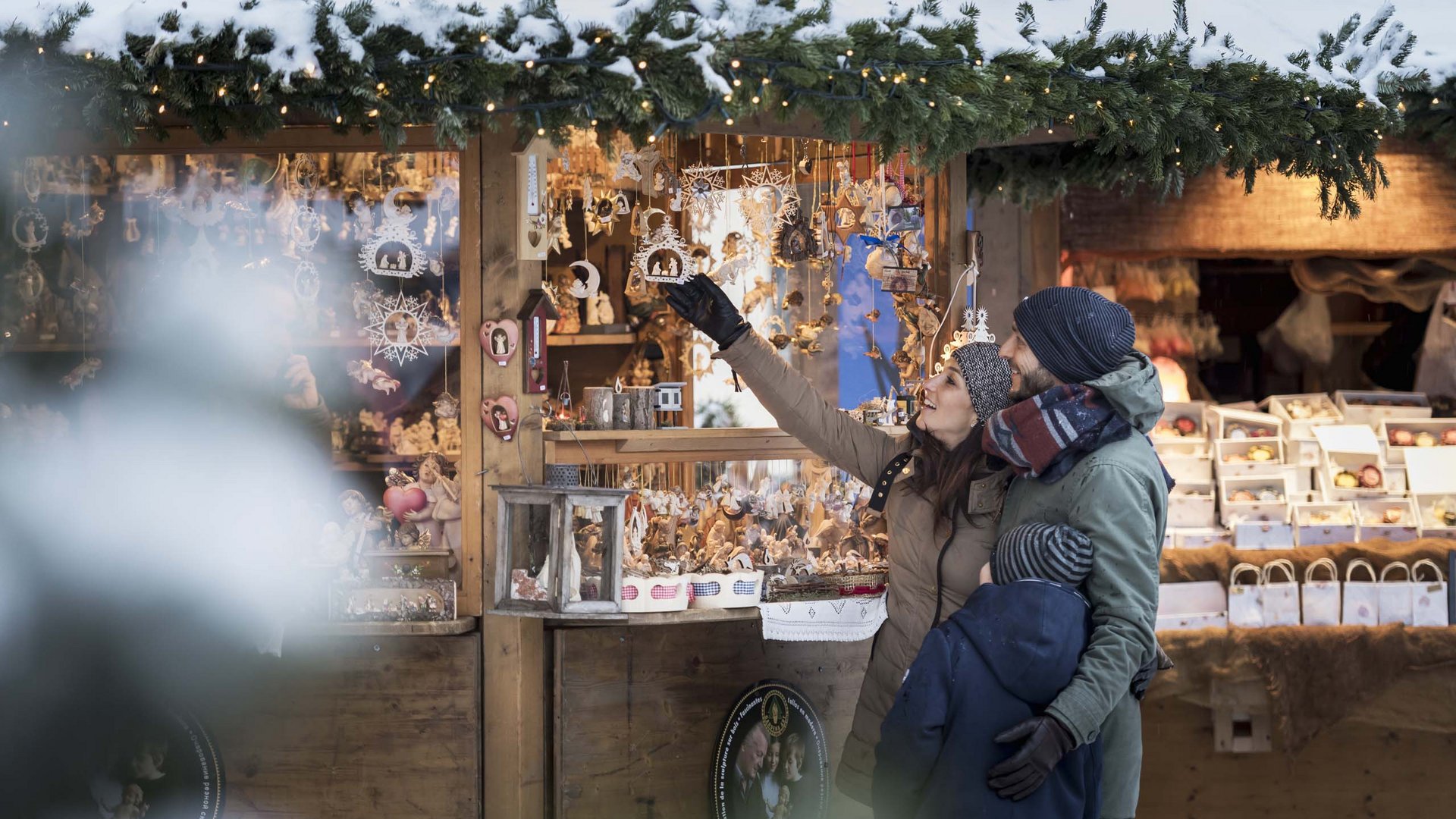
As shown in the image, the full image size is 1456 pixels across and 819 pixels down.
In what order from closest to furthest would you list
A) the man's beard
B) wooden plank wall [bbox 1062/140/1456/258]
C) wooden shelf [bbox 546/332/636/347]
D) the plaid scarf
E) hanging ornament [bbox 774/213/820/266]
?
the plaid scarf, the man's beard, hanging ornament [bbox 774/213/820/266], wooden shelf [bbox 546/332/636/347], wooden plank wall [bbox 1062/140/1456/258]

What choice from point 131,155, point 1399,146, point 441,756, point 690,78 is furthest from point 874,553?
point 1399,146

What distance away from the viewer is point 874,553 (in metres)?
4.60

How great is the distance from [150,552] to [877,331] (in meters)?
2.62

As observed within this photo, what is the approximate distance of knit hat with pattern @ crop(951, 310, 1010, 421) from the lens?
3.66m

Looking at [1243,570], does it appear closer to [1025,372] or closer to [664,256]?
[1025,372]

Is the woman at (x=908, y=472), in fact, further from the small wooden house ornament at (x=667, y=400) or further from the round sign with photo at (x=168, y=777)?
the round sign with photo at (x=168, y=777)

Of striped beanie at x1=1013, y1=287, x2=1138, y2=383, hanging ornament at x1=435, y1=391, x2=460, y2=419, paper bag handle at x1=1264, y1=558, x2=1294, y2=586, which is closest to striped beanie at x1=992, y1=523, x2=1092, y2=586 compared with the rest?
striped beanie at x1=1013, y1=287, x2=1138, y2=383

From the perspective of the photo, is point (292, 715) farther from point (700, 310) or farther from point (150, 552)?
point (700, 310)

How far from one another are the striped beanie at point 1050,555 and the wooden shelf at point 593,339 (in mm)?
2021

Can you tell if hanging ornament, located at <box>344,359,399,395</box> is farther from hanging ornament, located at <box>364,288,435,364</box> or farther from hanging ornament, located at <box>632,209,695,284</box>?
hanging ornament, located at <box>632,209,695,284</box>

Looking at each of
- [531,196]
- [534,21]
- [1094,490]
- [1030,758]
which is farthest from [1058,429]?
[531,196]

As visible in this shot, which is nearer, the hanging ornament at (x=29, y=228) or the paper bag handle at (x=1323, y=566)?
the hanging ornament at (x=29, y=228)

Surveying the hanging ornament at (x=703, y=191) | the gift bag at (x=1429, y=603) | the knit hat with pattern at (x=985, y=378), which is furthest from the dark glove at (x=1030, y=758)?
the gift bag at (x=1429, y=603)

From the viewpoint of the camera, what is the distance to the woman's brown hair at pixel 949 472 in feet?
11.9
